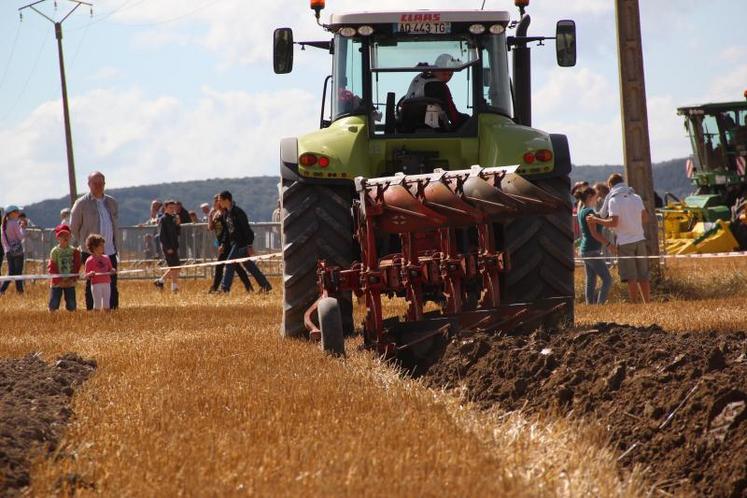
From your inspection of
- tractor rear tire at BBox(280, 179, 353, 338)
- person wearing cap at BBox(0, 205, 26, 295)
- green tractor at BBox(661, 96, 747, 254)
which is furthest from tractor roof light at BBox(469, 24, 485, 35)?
green tractor at BBox(661, 96, 747, 254)

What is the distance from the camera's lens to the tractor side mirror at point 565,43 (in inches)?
475

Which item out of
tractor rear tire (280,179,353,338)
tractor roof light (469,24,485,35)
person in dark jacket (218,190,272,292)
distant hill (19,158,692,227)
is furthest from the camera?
distant hill (19,158,692,227)

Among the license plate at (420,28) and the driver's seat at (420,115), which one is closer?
the driver's seat at (420,115)

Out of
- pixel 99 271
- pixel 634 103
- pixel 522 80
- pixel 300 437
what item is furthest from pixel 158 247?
pixel 300 437

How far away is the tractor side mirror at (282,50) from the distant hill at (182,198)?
140892 millimetres

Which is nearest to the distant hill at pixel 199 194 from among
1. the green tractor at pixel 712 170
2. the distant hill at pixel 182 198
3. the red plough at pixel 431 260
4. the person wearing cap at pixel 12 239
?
the distant hill at pixel 182 198

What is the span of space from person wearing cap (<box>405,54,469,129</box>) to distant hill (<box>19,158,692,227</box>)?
13181 cm

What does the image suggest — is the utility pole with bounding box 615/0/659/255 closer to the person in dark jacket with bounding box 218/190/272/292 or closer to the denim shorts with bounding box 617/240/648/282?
the denim shorts with bounding box 617/240/648/282

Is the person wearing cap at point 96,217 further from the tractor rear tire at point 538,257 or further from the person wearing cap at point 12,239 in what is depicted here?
the tractor rear tire at point 538,257

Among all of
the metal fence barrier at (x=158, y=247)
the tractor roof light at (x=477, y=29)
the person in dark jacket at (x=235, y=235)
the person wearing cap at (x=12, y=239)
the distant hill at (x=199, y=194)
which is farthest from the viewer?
the distant hill at (x=199, y=194)

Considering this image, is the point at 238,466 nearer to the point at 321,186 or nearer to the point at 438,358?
the point at 438,358

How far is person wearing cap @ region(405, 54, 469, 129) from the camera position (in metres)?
11.6

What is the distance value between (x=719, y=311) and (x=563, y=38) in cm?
380

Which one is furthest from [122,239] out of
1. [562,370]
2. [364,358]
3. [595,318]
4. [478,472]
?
[478,472]
